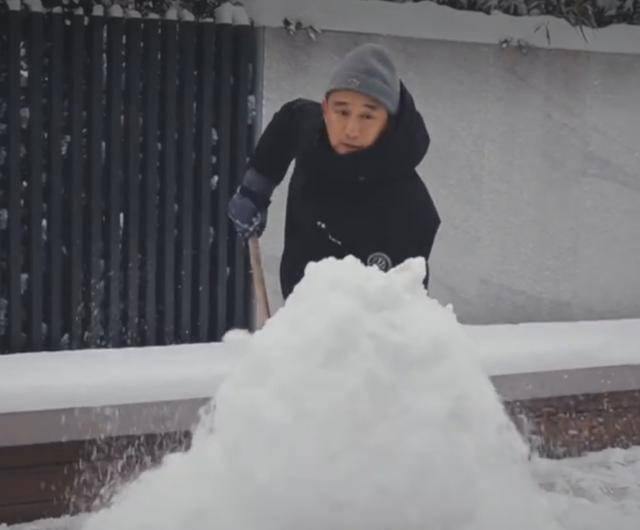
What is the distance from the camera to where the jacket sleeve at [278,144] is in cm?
439

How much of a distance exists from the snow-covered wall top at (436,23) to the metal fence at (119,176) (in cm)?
34

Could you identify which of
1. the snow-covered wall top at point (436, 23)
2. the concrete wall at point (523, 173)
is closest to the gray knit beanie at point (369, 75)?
the snow-covered wall top at point (436, 23)

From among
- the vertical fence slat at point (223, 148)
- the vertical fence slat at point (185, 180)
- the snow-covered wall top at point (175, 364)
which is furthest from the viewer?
the vertical fence slat at point (223, 148)

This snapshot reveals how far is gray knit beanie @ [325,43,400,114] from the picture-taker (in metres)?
3.89

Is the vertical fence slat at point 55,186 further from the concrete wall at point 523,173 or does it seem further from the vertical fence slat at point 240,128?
the concrete wall at point 523,173

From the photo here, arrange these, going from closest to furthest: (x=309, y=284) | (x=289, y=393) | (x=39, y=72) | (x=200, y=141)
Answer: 1. (x=289, y=393)
2. (x=309, y=284)
3. (x=39, y=72)
4. (x=200, y=141)

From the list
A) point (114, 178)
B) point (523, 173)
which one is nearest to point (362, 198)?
point (114, 178)

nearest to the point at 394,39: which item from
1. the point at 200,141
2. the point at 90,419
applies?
the point at 200,141

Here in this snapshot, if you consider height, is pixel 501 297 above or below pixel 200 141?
below

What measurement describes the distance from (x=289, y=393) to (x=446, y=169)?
5.11 meters

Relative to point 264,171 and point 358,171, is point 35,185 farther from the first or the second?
point 358,171

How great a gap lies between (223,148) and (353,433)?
14.3 feet

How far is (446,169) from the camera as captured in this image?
7.03m

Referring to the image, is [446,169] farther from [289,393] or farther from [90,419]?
[289,393]
